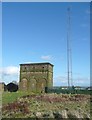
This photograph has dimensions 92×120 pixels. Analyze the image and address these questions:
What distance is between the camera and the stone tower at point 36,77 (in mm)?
64688

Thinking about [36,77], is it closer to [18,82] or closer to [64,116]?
[18,82]

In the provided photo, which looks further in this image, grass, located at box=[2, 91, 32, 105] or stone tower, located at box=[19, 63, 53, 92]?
stone tower, located at box=[19, 63, 53, 92]

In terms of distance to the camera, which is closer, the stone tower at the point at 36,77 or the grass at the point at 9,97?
the grass at the point at 9,97

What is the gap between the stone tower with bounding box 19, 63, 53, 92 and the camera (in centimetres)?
6469

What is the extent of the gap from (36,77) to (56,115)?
5043 cm

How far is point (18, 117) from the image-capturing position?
16625 millimetres

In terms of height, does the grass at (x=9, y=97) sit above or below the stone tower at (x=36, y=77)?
below

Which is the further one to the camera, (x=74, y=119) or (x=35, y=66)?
(x=35, y=66)

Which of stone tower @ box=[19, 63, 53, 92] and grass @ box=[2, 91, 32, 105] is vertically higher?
stone tower @ box=[19, 63, 53, 92]

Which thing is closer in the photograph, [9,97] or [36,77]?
[9,97]

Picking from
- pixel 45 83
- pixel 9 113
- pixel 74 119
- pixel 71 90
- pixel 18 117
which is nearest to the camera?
pixel 74 119

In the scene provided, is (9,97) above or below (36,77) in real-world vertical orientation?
below

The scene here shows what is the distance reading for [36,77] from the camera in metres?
66.1

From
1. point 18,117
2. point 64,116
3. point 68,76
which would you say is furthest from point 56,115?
point 68,76
